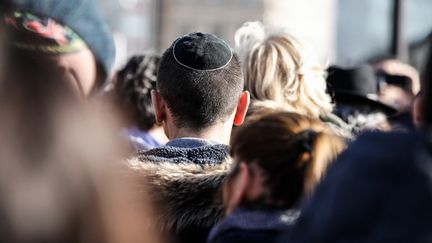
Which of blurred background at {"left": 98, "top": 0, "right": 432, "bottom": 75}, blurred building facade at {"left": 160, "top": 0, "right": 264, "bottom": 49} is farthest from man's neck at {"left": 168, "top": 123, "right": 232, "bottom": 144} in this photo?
blurred building facade at {"left": 160, "top": 0, "right": 264, "bottom": 49}

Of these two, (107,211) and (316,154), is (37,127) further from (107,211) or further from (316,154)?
(316,154)

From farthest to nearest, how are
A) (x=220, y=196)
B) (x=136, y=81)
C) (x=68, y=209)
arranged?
(x=136, y=81) → (x=220, y=196) → (x=68, y=209)

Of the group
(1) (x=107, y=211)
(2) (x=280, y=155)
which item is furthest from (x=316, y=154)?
(1) (x=107, y=211)

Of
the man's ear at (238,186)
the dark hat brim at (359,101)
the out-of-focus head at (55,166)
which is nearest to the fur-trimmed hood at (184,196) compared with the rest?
the man's ear at (238,186)

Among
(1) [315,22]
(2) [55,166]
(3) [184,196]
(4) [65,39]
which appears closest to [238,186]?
(3) [184,196]

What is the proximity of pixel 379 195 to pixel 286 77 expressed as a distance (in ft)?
7.60

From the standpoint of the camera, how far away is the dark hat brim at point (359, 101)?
4738 millimetres

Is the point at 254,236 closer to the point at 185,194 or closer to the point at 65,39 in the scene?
the point at 185,194

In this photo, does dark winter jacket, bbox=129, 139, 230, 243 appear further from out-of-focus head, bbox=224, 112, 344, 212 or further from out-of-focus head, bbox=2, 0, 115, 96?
out-of-focus head, bbox=2, 0, 115, 96

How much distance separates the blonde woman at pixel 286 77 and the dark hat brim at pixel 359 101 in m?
0.70

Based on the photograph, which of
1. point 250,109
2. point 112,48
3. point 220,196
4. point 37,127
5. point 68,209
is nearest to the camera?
point 37,127

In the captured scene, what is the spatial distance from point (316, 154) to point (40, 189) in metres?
0.80

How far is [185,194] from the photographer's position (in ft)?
8.84

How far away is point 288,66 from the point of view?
3.96 metres
